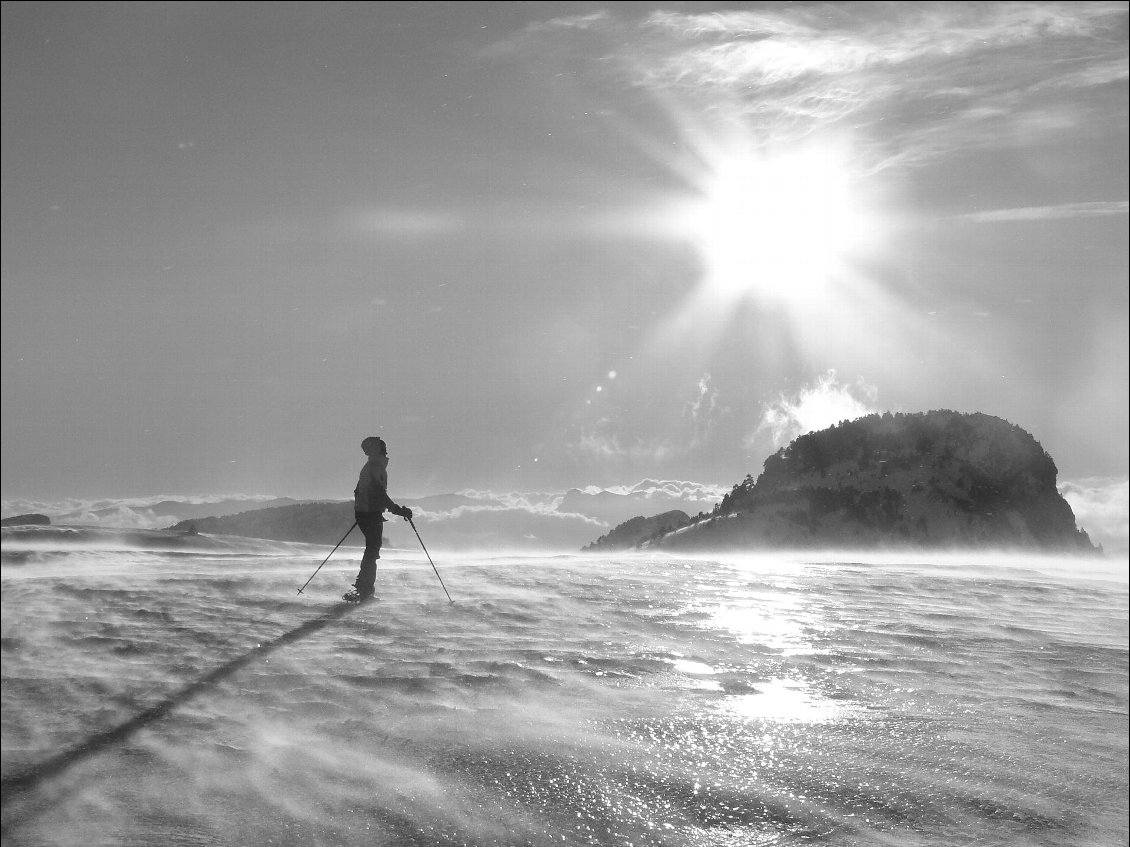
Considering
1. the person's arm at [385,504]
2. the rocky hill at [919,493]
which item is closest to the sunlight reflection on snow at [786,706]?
the person's arm at [385,504]

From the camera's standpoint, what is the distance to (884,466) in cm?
6303

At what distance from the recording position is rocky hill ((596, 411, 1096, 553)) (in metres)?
56.2

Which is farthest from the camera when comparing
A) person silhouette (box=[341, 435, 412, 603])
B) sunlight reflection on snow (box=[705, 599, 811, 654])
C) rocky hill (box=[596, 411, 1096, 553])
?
rocky hill (box=[596, 411, 1096, 553])

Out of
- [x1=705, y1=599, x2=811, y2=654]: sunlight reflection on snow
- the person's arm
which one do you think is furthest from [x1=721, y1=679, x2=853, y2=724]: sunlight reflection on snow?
the person's arm

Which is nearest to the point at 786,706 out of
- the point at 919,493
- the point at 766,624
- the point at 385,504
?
the point at 766,624

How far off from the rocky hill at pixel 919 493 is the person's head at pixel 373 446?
142 feet

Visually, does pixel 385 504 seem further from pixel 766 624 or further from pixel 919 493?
pixel 919 493

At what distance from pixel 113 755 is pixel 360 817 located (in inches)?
83.1

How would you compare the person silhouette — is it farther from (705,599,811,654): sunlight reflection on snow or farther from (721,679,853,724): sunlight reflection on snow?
(721,679,853,724): sunlight reflection on snow

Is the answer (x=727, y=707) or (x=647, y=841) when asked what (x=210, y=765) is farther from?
(x=727, y=707)

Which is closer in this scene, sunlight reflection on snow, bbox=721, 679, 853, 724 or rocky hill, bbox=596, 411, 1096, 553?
sunlight reflection on snow, bbox=721, 679, 853, 724

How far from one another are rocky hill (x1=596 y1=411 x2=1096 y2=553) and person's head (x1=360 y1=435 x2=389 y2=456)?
43333 millimetres

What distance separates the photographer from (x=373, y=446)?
40.8 feet

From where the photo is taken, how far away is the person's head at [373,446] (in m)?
12.4
